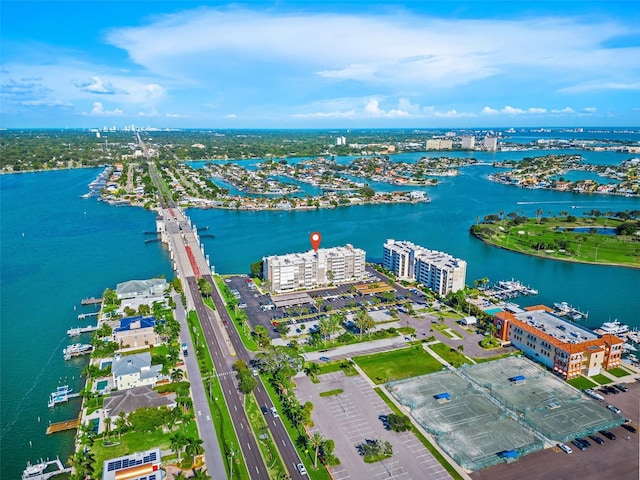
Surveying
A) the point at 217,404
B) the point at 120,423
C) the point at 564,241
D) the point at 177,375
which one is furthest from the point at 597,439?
the point at 564,241

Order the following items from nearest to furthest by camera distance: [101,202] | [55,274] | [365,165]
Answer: [55,274] < [101,202] < [365,165]

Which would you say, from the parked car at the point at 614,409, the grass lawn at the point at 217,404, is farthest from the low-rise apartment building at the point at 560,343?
the grass lawn at the point at 217,404

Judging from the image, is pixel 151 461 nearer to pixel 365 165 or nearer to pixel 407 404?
pixel 407 404

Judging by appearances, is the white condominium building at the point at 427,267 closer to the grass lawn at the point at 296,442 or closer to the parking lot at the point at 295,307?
the parking lot at the point at 295,307

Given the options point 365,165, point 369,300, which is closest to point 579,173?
point 365,165

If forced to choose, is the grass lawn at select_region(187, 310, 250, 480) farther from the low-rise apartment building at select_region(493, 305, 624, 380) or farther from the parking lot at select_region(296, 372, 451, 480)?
the low-rise apartment building at select_region(493, 305, 624, 380)
